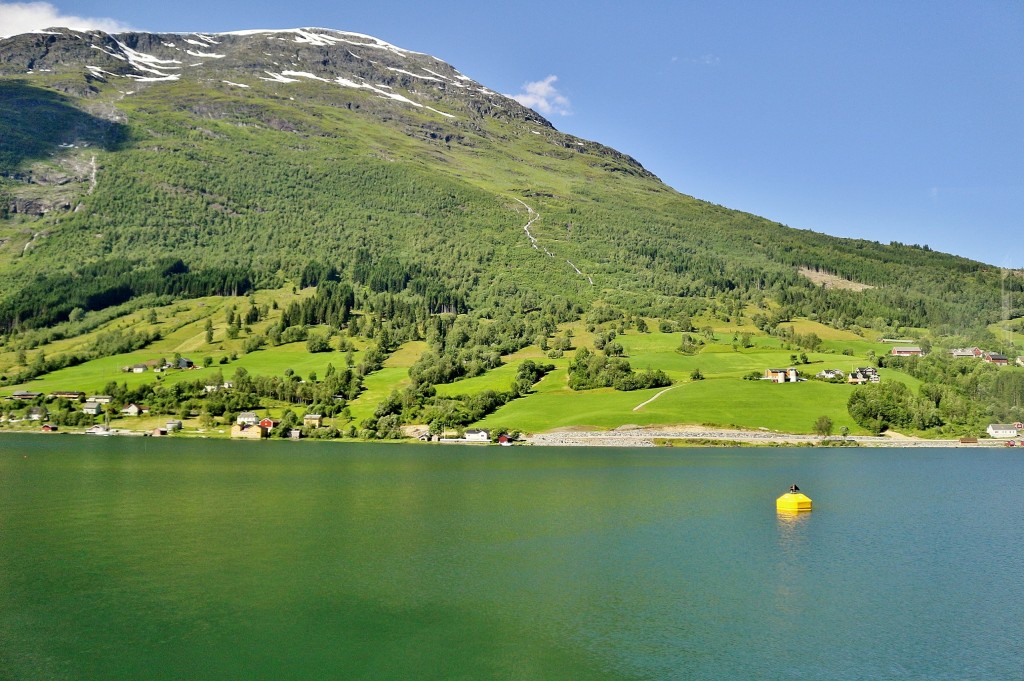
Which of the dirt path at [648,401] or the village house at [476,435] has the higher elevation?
the dirt path at [648,401]

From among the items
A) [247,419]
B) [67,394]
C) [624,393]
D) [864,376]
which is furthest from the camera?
[67,394]

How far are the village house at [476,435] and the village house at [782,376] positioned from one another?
5803cm

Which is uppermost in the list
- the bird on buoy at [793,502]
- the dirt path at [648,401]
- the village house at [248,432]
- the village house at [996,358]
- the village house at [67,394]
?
the village house at [996,358]

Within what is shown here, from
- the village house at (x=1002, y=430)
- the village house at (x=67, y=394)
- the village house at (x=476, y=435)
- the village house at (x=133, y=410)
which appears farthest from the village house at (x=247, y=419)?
the village house at (x=1002, y=430)

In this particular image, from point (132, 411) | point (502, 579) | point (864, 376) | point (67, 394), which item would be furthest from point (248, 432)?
point (502, 579)

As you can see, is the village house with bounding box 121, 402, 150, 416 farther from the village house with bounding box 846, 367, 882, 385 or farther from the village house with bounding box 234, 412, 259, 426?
the village house with bounding box 846, 367, 882, 385

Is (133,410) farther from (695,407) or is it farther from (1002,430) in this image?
(1002,430)

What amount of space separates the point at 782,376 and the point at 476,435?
62.2m

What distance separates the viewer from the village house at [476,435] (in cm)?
14212

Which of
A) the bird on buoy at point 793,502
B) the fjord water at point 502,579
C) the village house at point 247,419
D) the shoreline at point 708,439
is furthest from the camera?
the village house at point 247,419

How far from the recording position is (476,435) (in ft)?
470

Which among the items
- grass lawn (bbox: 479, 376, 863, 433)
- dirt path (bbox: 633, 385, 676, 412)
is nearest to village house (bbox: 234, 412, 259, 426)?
grass lawn (bbox: 479, 376, 863, 433)

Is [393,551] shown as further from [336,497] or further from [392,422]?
[392,422]

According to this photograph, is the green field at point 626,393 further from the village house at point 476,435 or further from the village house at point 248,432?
the village house at point 248,432
